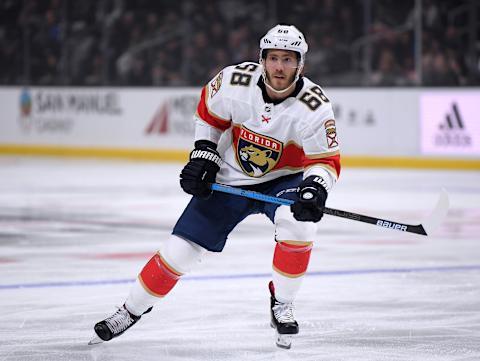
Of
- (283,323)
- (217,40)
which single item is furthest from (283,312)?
(217,40)

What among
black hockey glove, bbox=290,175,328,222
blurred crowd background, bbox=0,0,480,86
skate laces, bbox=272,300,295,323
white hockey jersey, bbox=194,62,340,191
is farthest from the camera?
blurred crowd background, bbox=0,0,480,86

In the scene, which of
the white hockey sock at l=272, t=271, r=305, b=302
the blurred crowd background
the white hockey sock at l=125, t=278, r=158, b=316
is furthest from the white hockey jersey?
the blurred crowd background

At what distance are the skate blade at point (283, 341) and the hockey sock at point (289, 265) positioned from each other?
0.15 m

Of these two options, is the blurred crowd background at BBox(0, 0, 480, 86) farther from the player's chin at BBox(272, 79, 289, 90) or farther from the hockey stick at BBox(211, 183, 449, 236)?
the player's chin at BBox(272, 79, 289, 90)

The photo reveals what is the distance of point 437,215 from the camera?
12.9ft

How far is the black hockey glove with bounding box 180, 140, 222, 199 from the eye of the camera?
3.78 meters

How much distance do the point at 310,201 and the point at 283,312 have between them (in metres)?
0.46

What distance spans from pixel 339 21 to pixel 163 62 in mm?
2284

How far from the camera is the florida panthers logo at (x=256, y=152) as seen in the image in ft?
12.5

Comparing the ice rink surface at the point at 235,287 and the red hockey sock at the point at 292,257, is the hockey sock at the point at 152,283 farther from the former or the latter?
the red hockey sock at the point at 292,257

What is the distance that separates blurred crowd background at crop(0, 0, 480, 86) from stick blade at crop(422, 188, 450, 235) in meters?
8.11

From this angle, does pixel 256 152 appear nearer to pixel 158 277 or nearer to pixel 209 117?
pixel 209 117

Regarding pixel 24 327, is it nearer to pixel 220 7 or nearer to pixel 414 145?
pixel 414 145

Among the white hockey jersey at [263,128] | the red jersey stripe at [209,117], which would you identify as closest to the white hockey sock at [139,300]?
the white hockey jersey at [263,128]
